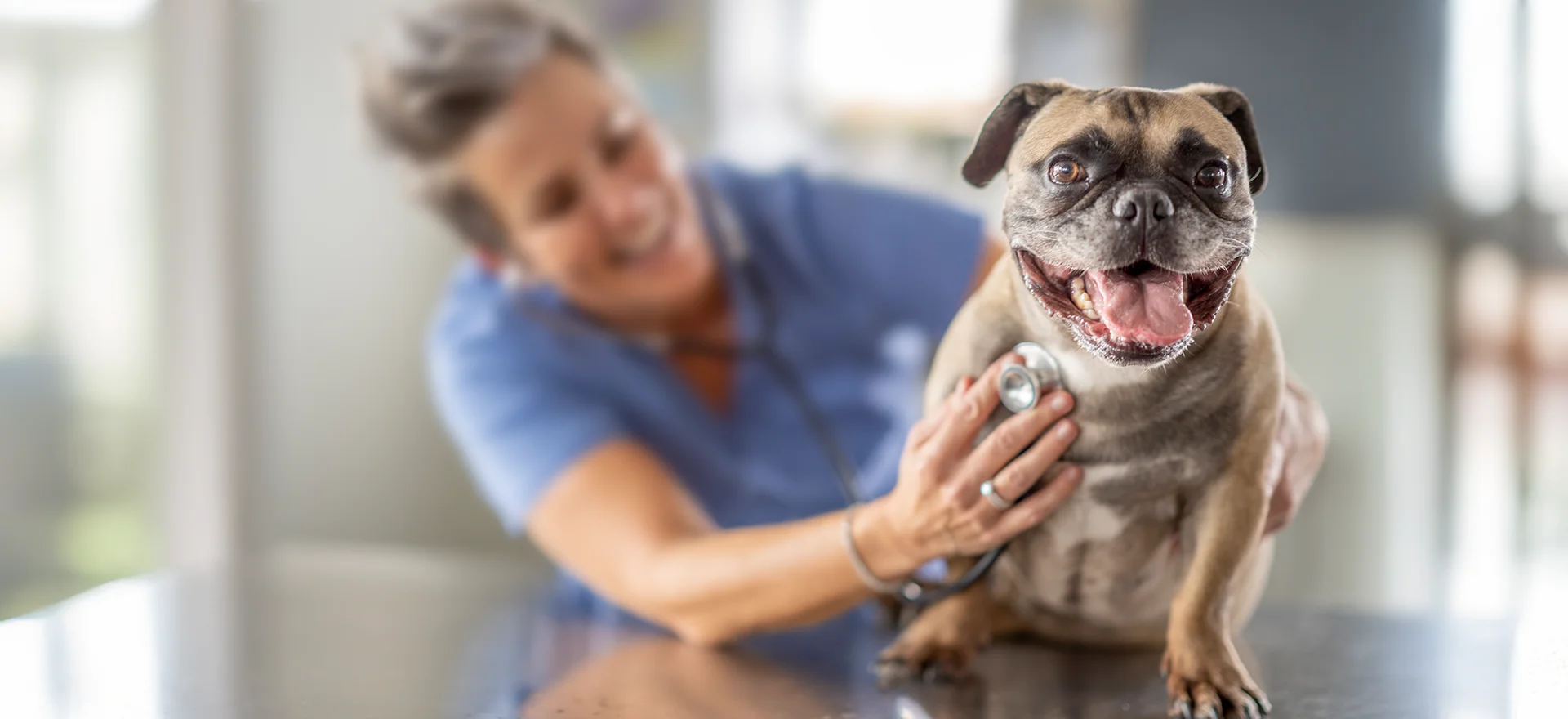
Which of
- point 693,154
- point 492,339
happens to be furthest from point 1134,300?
point 693,154

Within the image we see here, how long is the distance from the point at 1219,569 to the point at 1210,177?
23 centimetres

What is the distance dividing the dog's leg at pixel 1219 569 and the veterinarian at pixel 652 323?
0.26m

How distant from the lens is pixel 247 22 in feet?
Answer: 7.34

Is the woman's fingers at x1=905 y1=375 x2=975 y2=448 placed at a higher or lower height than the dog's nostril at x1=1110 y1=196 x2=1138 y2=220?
lower

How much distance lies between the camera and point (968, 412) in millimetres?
808

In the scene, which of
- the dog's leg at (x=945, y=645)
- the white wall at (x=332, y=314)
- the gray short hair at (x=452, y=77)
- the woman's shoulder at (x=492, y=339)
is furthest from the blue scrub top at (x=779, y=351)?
the white wall at (x=332, y=314)

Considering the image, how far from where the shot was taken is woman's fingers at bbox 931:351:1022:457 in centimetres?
80

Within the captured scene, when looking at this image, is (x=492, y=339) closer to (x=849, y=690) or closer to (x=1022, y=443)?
(x=849, y=690)

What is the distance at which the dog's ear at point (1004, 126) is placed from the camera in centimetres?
77

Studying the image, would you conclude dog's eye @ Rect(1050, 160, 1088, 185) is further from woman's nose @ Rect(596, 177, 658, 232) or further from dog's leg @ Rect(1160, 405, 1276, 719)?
woman's nose @ Rect(596, 177, 658, 232)

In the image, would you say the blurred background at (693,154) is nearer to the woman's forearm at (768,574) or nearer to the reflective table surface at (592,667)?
the reflective table surface at (592,667)

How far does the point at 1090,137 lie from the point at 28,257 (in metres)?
1.94

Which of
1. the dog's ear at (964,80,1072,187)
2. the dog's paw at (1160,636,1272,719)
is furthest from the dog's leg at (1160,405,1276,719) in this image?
the dog's ear at (964,80,1072,187)

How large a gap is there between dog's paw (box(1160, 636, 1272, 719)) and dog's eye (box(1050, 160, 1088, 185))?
0.91 feet
